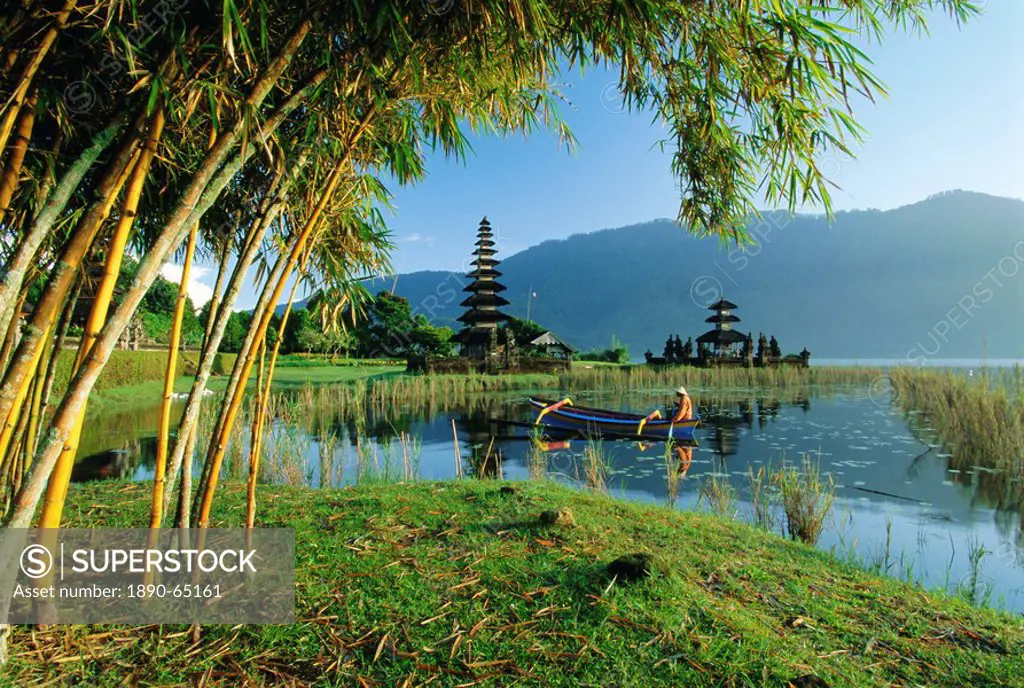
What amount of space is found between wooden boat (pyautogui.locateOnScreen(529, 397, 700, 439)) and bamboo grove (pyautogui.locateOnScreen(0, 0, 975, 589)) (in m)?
9.66

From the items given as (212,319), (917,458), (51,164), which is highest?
(51,164)

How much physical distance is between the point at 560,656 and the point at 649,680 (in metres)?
0.32

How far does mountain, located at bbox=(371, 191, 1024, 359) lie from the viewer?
14712 cm

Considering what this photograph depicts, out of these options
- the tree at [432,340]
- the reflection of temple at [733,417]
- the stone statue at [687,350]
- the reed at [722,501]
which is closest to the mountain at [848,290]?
the tree at [432,340]

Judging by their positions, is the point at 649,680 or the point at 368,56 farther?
the point at 368,56

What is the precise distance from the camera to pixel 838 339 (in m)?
155

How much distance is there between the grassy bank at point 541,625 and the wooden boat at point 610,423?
871cm

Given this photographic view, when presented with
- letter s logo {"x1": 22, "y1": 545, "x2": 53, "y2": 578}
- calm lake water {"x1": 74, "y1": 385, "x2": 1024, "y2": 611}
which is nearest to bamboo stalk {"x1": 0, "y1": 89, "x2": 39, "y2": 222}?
letter s logo {"x1": 22, "y1": 545, "x2": 53, "y2": 578}

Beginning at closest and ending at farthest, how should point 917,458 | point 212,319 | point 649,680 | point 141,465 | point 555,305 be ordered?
1. point 649,680
2. point 212,319
3. point 141,465
4. point 917,458
5. point 555,305

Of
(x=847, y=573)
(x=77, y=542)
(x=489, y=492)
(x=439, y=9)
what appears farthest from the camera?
(x=489, y=492)

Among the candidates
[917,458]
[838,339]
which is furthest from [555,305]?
[917,458]

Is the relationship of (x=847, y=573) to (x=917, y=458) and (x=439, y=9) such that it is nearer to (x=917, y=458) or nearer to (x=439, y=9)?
(x=439, y=9)

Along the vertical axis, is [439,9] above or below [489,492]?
above

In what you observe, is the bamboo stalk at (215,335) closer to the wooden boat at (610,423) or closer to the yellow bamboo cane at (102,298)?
the yellow bamboo cane at (102,298)
